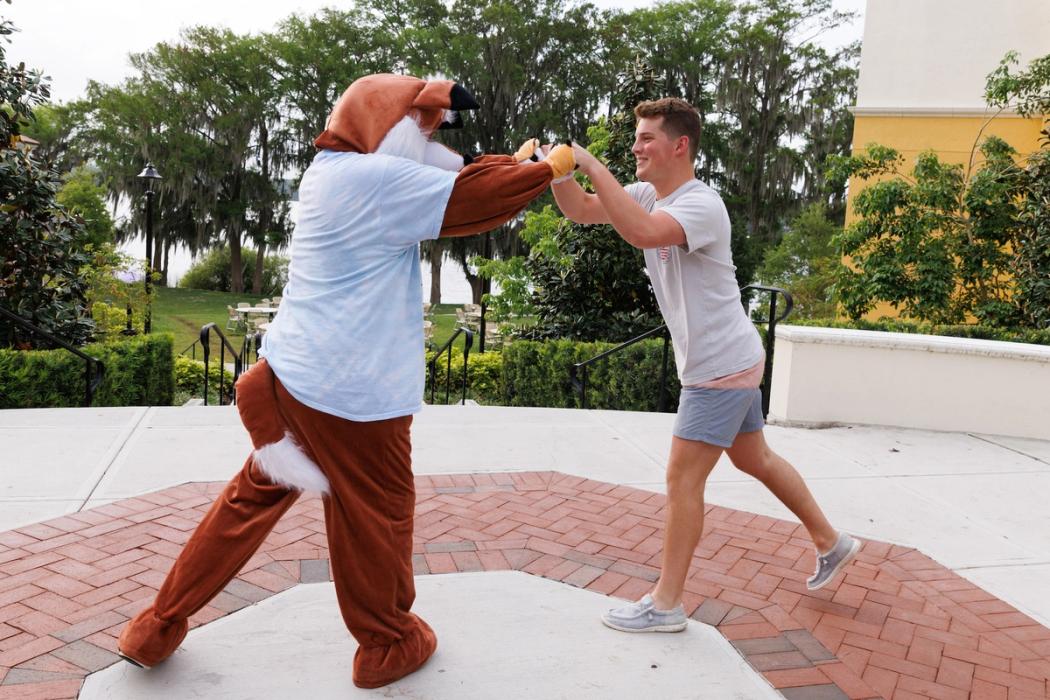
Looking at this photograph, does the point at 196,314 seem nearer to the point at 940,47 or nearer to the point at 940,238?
the point at 940,47

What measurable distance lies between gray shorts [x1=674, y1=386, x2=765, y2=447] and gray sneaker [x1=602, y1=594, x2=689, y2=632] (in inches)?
22.0

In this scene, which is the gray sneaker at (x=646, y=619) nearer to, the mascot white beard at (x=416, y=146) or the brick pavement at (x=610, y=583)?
the brick pavement at (x=610, y=583)

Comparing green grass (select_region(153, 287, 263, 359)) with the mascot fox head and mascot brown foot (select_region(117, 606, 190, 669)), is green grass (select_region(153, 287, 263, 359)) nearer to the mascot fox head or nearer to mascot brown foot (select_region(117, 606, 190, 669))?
mascot brown foot (select_region(117, 606, 190, 669))

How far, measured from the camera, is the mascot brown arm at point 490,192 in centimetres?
219

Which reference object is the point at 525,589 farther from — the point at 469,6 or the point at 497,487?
the point at 469,6

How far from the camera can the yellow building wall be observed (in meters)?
14.7

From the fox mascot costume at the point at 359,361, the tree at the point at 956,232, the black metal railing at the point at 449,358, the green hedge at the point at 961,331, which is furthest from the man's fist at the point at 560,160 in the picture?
the tree at the point at 956,232

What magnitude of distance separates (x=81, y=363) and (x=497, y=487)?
13.8 feet

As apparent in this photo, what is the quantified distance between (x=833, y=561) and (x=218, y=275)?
3483cm

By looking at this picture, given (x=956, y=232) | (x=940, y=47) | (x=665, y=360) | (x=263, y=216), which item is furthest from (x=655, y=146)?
(x=263, y=216)

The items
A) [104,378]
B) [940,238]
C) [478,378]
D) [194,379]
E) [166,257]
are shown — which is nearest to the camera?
[104,378]

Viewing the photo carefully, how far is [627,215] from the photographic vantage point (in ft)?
8.18

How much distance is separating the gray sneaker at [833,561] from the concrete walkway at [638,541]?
7 cm

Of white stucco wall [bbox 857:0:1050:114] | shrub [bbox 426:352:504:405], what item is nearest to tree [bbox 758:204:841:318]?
white stucco wall [bbox 857:0:1050:114]
